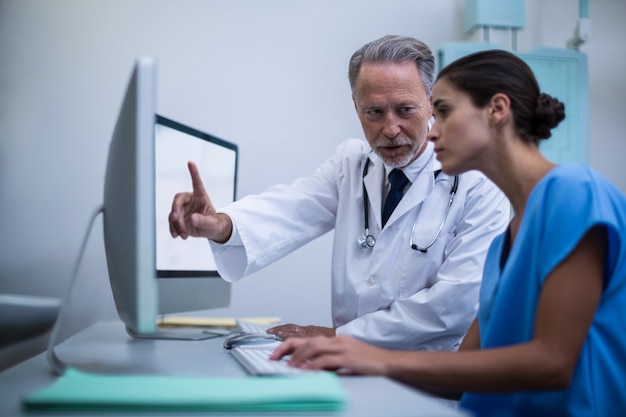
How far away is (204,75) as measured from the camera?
2.18 meters

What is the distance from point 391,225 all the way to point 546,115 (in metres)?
0.54

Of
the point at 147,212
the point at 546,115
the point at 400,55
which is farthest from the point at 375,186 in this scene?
the point at 147,212

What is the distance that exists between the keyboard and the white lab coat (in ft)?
1.22

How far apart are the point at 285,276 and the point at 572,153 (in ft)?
3.72

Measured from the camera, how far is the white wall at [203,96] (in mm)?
2061

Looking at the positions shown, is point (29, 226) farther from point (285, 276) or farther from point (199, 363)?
point (199, 363)

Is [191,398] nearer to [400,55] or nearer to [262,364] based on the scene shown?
[262,364]

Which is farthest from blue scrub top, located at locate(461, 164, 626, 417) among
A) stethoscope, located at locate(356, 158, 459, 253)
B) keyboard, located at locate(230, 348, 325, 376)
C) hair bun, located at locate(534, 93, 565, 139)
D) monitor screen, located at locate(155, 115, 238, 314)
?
monitor screen, located at locate(155, 115, 238, 314)

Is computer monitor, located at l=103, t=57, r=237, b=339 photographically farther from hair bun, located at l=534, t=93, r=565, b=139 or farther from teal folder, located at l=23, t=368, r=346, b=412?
hair bun, located at l=534, t=93, r=565, b=139

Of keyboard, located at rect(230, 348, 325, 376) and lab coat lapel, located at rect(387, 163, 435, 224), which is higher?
lab coat lapel, located at rect(387, 163, 435, 224)

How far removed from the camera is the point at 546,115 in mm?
979

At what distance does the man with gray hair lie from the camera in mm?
1331

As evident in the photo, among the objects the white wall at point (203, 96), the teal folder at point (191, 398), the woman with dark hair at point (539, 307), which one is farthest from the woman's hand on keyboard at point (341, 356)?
the white wall at point (203, 96)

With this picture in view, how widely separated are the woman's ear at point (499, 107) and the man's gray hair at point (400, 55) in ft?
1.77
